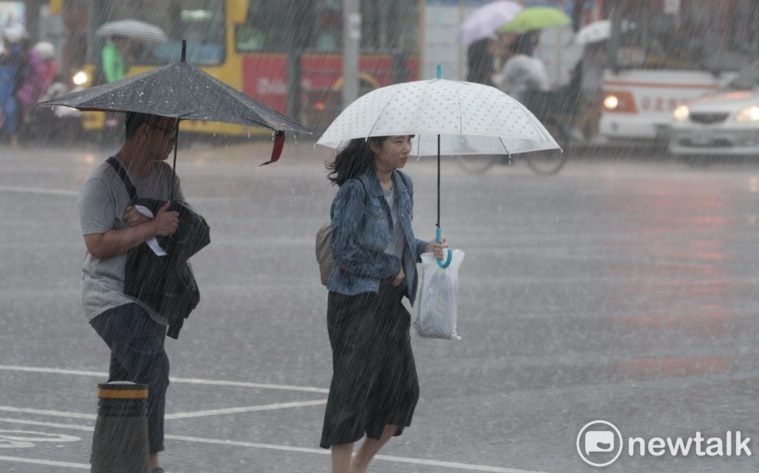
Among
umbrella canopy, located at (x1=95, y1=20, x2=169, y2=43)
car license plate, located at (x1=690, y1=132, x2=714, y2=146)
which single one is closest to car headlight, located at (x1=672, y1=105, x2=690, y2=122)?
car license plate, located at (x1=690, y1=132, x2=714, y2=146)

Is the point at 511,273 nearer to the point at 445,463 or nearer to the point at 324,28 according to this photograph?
the point at 445,463

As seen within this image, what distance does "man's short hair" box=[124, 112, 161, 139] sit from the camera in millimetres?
5961

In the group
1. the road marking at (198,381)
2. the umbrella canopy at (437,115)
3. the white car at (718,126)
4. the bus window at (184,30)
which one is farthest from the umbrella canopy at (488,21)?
the umbrella canopy at (437,115)

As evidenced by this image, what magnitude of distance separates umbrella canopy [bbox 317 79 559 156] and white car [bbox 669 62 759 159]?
1954 cm

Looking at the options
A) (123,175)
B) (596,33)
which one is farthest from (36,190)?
(123,175)

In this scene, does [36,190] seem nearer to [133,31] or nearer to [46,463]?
[133,31]

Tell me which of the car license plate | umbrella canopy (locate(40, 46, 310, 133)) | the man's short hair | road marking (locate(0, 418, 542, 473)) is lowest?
road marking (locate(0, 418, 542, 473))

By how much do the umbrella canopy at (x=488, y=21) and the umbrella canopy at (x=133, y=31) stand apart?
18.8 feet

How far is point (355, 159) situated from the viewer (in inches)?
238

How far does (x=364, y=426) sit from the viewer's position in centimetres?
600

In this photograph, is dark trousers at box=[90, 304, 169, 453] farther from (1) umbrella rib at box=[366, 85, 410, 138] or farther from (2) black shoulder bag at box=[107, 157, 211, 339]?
(1) umbrella rib at box=[366, 85, 410, 138]

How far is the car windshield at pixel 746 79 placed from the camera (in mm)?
26281

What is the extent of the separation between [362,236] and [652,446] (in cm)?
211

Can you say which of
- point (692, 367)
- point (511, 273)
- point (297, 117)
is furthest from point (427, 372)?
point (297, 117)
